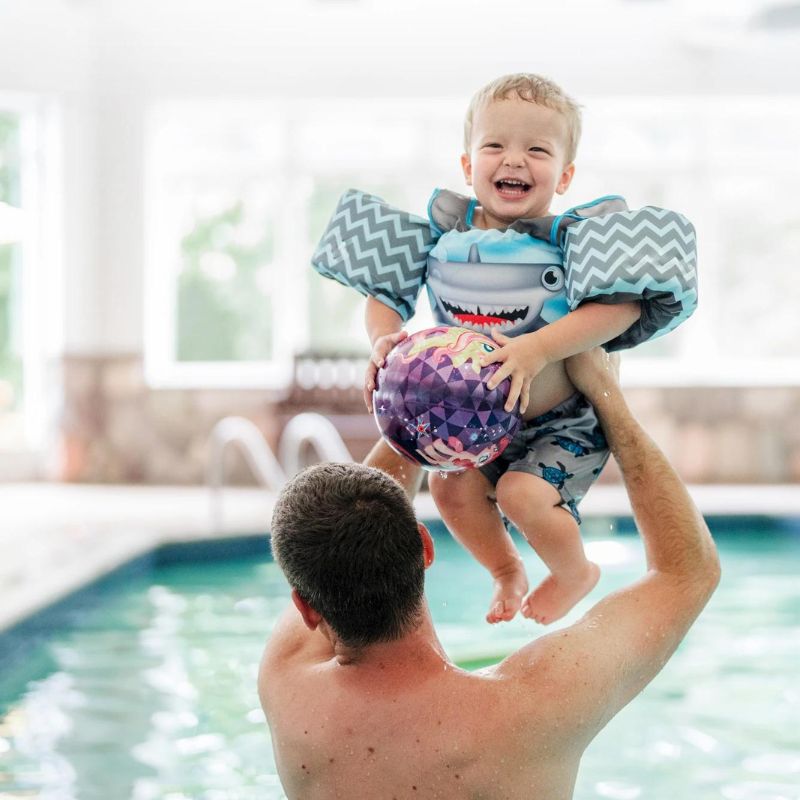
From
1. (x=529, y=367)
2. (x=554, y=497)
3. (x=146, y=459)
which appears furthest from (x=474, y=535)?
(x=146, y=459)

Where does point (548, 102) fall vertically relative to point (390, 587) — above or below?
above

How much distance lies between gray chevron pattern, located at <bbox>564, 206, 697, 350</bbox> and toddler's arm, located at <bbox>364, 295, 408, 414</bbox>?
0.29 meters

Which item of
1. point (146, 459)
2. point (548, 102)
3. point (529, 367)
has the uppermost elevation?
point (548, 102)

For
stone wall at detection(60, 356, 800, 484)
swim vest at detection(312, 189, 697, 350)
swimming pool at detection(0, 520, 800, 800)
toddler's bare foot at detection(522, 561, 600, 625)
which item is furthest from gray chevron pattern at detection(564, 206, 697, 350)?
stone wall at detection(60, 356, 800, 484)

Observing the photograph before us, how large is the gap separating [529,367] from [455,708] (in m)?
0.50

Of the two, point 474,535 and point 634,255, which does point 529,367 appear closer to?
point 634,255

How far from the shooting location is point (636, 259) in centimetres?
182

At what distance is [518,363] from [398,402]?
0.60 ft

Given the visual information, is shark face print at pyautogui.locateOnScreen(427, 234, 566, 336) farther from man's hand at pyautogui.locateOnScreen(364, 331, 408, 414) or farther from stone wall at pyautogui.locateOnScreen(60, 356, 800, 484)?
stone wall at pyautogui.locateOnScreen(60, 356, 800, 484)

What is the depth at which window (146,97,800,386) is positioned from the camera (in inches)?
415

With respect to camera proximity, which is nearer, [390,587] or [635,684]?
[390,587]

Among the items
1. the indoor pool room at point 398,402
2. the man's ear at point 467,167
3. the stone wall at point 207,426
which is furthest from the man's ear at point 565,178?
the stone wall at point 207,426

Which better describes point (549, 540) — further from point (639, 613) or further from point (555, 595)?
point (639, 613)

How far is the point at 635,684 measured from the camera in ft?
5.71
